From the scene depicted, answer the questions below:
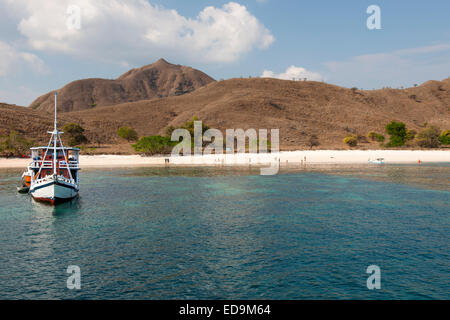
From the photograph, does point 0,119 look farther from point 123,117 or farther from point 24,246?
point 24,246

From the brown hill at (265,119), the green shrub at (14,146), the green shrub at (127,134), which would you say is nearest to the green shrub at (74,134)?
the brown hill at (265,119)

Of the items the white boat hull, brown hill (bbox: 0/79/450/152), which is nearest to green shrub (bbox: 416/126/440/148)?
brown hill (bbox: 0/79/450/152)

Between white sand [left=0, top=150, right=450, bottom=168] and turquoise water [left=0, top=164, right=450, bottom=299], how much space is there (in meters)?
51.8

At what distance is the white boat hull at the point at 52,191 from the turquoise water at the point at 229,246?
119 centimetres

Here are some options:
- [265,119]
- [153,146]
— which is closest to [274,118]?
[265,119]

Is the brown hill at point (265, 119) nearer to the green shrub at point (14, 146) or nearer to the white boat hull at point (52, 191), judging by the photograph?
the green shrub at point (14, 146)

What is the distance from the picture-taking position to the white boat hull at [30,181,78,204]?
3634 cm

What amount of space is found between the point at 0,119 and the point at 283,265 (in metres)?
143

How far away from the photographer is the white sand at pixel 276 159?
91.6 metres

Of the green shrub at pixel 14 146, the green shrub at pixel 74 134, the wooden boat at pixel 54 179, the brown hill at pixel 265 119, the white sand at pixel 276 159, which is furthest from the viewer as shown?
the brown hill at pixel 265 119

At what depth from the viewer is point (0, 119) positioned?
419 feet
